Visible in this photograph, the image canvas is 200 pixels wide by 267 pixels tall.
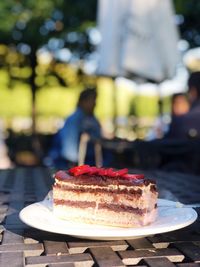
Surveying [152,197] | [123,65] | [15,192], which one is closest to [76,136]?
[123,65]

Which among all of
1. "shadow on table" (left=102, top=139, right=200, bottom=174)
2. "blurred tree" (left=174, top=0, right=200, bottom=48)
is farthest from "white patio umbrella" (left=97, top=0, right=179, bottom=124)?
"blurred tree" (left=174, top=0, right=200, bottom=48)

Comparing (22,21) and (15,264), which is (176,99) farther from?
(22,21)

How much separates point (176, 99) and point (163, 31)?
0.90 meters

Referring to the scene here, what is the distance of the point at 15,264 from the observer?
965 mm

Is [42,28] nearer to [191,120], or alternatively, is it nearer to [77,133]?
[77,133]

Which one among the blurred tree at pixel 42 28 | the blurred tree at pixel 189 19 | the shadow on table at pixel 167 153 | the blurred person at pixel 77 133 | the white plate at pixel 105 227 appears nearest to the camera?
the white plate at pixel 105 227

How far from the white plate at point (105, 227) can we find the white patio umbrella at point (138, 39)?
370cm

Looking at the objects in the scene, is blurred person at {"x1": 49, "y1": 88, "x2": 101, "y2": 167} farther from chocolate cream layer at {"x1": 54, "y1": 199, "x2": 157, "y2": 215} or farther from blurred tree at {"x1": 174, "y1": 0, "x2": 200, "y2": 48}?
blurred tree at {"x1": 174, "y1": 0, "x2": 200, "y2": 48}

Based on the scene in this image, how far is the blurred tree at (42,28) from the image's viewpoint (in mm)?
9156

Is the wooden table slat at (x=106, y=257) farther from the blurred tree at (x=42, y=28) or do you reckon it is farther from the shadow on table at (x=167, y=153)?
the blurred tree at (x=42, y=28)

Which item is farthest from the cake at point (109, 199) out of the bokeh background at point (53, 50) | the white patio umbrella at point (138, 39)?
the bokeh background at point (53, 50)

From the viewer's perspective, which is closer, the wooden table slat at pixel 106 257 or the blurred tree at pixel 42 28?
the wooden table slat at pixel 106 257

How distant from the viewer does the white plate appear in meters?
1.07

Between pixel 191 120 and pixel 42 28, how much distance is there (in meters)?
6.09
